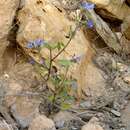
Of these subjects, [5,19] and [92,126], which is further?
[5,19]

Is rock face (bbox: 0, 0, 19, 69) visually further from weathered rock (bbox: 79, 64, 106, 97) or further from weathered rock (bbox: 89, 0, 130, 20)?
weathered rock (bbox: 89, 0, 130, 20)

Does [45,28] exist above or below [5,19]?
below

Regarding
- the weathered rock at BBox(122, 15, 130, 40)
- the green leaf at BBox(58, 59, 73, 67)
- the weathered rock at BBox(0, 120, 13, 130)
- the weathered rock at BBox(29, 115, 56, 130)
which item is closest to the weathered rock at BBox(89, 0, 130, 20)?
the weathered rock at BBox(122, 15, 130, 40)

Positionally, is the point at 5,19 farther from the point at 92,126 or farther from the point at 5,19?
the point at 92,126

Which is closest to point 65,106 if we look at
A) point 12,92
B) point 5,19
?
point 12,92

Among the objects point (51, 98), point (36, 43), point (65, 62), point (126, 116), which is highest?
point (36, 43)

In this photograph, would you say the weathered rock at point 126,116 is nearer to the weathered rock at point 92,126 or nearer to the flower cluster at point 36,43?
the weathered rock at point 92,126

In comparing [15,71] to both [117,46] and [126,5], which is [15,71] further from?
[126,5]
